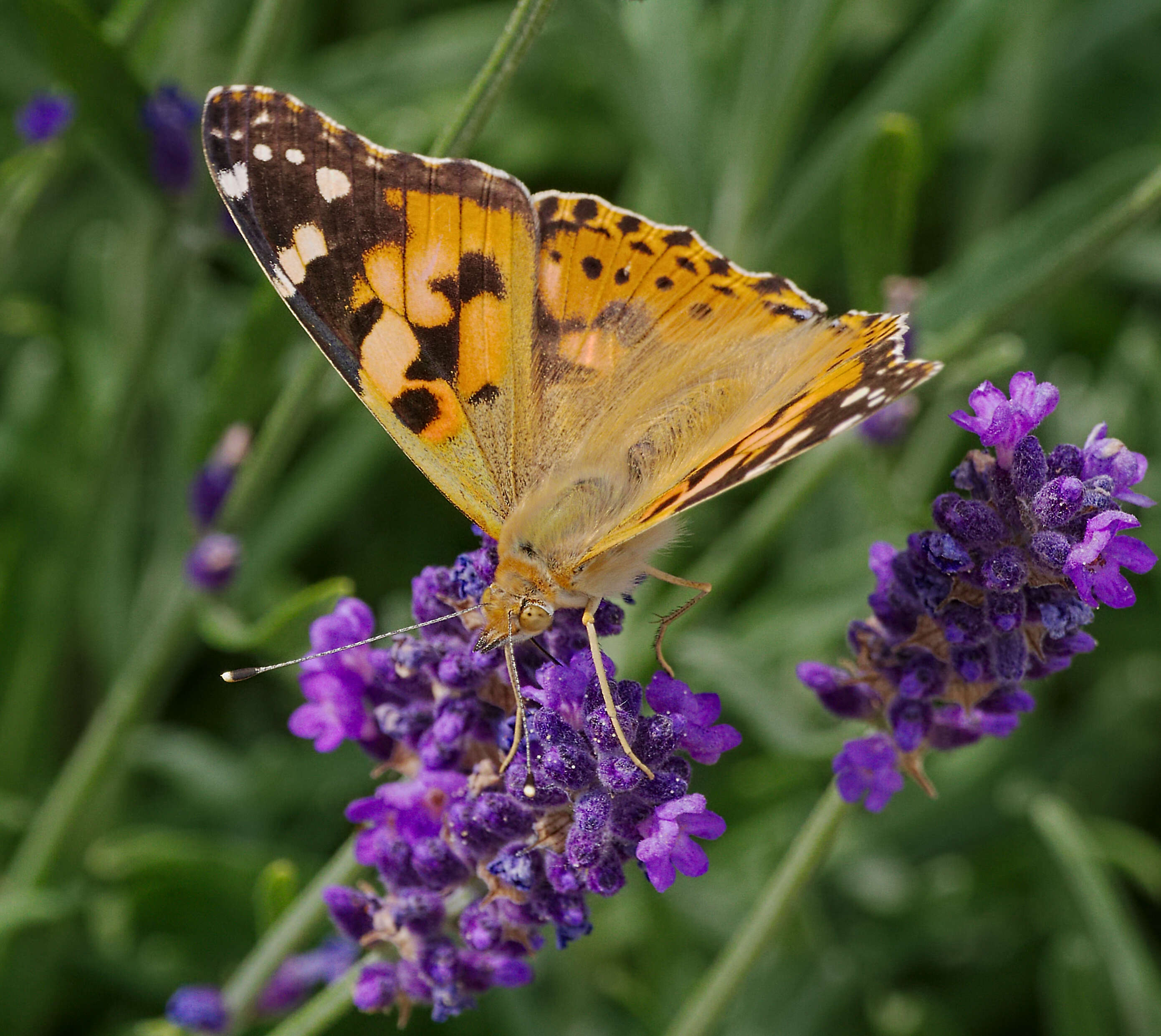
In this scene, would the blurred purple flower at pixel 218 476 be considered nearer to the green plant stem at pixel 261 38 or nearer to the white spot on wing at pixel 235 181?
the green plant stem at pixel 261 38

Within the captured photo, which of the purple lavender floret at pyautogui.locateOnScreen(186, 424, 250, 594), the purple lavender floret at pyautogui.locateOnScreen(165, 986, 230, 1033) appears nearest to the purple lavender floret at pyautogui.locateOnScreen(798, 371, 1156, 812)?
the purple lavender floret at pyautogui.locateOnScreen(165, 986, 230, 1033)

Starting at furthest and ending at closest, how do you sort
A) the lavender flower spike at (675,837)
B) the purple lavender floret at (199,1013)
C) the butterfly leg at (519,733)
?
the purple lavender floret at (199,1013) → the butterfly leg at (519,733) → the lavender flower spike at (675,837)

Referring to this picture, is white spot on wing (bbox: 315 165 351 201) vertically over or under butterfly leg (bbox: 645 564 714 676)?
over

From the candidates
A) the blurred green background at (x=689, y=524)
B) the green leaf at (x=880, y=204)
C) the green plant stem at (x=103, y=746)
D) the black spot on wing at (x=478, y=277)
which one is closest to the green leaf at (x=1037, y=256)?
the blurred green background at (x=689, y=524)

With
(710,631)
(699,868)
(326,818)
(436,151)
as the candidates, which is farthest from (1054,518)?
(326,818)

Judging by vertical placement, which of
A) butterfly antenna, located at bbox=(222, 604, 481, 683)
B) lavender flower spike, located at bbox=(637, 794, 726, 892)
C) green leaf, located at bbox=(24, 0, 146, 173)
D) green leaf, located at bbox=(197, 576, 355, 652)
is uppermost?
green leaf, located at bbox=(24, 0, 146, 173)

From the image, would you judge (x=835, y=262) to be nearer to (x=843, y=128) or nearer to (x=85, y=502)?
(x=843, y=128)

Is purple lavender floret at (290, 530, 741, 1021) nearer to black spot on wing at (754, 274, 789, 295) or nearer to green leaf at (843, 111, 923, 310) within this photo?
black spot on wing at (754, 274, 789, 295)
